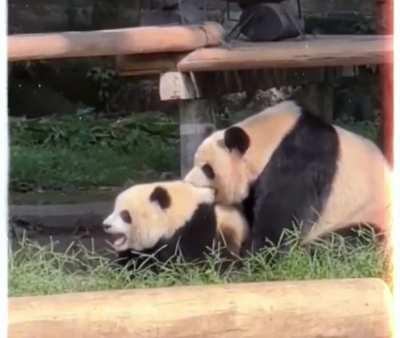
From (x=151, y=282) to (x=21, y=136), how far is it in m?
5.48

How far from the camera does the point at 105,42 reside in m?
4.52

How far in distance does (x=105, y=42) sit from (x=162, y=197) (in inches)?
25.0

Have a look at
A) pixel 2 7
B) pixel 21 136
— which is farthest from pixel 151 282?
pixel 21 136

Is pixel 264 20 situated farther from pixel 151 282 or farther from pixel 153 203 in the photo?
pixel 151 282

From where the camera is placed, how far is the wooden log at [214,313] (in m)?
3.08

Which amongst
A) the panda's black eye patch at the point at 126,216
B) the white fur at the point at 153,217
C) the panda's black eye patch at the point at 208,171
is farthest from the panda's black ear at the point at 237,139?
the panda's black eye patch at the point at 126,216

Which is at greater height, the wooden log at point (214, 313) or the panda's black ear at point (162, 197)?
the wooden log at point (214, 313)

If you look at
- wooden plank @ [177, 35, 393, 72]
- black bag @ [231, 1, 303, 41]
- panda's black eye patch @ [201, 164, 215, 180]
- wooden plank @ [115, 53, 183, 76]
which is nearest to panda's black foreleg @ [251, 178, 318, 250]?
panda's black eye patch @ [201, 164, 215, 180]

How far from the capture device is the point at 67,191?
7699mm

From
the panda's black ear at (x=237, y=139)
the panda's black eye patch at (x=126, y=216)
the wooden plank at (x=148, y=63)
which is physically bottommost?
the panda's black eye patch at (x=126, y=216)

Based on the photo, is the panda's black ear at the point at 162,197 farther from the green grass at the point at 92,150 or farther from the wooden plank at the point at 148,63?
the green grass at the point at 92,150

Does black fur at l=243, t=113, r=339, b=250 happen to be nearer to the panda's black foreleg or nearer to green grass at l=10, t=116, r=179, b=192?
the panda's black foreleg

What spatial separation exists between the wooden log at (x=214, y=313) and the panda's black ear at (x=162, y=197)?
1.48 m

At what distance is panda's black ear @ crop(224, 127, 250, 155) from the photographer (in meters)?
4.71
